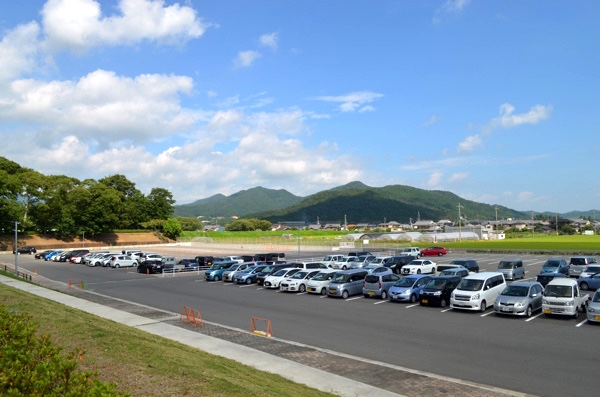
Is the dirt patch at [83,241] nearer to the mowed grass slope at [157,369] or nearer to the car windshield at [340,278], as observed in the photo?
the car windshield at [340,278]

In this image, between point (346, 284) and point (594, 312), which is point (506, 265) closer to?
point (346, 284)

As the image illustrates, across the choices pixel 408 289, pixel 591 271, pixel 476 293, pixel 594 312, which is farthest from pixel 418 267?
pixel 594 312

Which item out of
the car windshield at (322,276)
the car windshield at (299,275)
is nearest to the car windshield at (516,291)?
the car windshield at (322,276)

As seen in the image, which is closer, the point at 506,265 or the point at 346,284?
the point at 346,284

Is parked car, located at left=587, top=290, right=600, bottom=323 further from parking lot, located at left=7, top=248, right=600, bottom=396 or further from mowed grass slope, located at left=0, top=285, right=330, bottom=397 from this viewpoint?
mowed grass slope, located at left=0, top=285, right=330, bottom=397

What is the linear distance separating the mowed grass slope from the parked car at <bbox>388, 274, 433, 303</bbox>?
14.6 m

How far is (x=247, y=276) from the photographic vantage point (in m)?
35.3

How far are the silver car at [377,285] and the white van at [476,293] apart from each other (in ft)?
15.1

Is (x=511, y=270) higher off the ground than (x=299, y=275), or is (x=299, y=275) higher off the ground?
(x=299, y=275)

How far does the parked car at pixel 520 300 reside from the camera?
20.2 metres

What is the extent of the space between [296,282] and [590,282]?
59.9ft

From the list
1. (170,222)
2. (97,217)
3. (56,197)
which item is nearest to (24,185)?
(56,197)

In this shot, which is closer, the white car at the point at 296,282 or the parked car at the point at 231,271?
the white car at the point at 296,282

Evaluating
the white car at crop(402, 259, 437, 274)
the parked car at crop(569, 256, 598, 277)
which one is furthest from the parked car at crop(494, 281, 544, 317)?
the white car at crop(402, 259, 437, 274)
